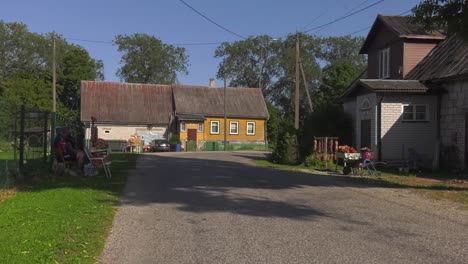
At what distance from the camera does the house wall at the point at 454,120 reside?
22.4 metres

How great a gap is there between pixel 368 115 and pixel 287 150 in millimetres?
4858

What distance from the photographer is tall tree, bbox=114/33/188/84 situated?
91.6 metres

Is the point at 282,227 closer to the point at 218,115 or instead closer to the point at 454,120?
the point at 454,120

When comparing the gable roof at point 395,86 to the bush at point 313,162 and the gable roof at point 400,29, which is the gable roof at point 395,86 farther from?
the bush at point 313,162

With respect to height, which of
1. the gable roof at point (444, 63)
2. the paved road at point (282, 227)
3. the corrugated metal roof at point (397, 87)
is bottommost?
the paved road at point (282, 227)

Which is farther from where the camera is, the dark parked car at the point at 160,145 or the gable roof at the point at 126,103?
the gable roof at the point at 126,103

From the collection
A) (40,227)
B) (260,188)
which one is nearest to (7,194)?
(40,227)

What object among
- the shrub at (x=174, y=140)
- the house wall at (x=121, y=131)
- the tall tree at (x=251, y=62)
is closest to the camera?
the shrub at (x=174, y=140)

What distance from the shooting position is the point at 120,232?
8906mm

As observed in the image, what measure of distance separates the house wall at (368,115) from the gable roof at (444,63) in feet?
7.87

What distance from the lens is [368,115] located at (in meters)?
25.7

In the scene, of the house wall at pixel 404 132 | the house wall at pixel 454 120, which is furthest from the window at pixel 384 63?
the house wall at pixel 454 120

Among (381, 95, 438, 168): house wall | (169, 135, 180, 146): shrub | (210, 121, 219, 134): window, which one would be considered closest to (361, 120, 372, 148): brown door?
(381, 95, 438, 168): house wall

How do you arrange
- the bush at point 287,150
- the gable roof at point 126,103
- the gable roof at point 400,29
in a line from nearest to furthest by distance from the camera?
1. the gable roof at point 400,29
2. the bush at point 287,150
3. the gable roof at point 126,103
